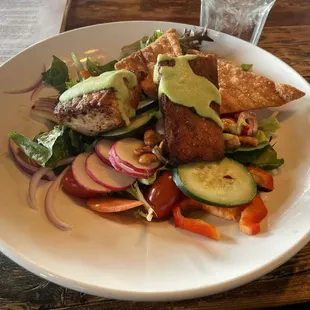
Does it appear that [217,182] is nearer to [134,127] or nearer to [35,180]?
[134,127]

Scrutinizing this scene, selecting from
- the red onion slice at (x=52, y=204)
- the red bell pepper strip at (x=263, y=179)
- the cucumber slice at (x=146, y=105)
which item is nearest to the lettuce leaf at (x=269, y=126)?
the red bell pepper strip at (x=263, y=179)

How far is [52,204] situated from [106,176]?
0.91 ft

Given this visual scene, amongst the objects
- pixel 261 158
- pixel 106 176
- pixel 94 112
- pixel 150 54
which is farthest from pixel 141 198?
pixel 150 54

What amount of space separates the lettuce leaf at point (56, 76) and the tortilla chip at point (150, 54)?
316mm

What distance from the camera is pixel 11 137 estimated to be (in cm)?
174

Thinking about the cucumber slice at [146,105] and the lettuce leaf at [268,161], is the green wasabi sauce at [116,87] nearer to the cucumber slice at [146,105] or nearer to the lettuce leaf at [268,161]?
the cucumber slice at [146,105]

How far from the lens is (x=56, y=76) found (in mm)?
2092

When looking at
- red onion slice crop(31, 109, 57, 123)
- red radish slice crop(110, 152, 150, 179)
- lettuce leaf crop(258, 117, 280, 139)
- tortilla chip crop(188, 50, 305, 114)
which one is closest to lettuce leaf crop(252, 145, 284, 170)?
lettuce leaf crop(258, 117, 280, 139)

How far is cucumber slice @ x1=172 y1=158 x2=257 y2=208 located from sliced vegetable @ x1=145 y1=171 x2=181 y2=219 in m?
0.05

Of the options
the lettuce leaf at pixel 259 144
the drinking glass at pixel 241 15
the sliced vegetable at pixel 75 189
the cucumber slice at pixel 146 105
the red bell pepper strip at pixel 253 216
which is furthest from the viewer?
the drinking glass at pixel 241 15

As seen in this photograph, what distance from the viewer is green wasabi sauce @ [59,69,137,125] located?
1733 millimetres

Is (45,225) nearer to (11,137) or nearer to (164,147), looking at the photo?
(11,137)

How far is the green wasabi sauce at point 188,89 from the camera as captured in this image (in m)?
1.65

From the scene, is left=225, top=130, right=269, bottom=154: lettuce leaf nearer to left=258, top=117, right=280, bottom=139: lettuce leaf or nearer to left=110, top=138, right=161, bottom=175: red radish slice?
left=258, top=117, right=280, bottom=139: lettuce leaf
